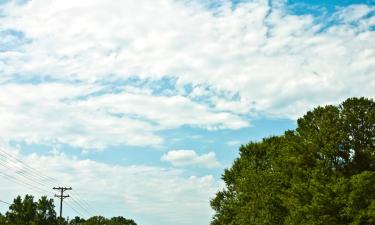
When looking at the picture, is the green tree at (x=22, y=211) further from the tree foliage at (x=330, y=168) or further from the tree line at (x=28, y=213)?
the tree foliage at (x=330, y=168)

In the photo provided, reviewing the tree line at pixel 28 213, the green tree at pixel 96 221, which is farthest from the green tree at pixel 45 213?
the green tree at pixel 96 221

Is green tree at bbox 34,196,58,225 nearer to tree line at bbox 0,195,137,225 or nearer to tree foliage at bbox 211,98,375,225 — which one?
tree line at bbox 0,195,137,225

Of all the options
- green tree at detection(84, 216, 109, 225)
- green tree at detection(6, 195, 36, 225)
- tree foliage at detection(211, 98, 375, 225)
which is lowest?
tree foliage at detection(211, 98, 375, 225)

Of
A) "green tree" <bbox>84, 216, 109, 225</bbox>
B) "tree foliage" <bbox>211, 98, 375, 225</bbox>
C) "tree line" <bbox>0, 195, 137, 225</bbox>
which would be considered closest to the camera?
"tree foliage" <bbox>211, 98, 375, 225</bbox>

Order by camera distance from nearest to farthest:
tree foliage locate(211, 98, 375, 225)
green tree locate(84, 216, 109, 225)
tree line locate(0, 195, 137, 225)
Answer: tree foliage locate(211, 98, 375, 225) → tree line locate(0, 195, 137, 225) → green tree locate(84, 216, 109, 225)

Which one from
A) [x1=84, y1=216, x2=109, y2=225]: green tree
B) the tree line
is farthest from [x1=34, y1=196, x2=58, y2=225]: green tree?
[x1=84, y1=216, x2=109, y2=225]: green tree

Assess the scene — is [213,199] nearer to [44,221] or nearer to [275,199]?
[275,199]

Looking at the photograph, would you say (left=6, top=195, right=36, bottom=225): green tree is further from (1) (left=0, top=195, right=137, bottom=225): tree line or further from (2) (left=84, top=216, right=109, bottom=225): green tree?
(2) (left=84, top=216, right=109, bottom=225): green tree

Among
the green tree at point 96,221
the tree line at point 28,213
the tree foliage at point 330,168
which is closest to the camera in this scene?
the tree foliage at point 330,168

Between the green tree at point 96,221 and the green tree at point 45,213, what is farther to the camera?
the green tree at point 96,221

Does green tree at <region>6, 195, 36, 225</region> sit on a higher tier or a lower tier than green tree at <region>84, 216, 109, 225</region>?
lower

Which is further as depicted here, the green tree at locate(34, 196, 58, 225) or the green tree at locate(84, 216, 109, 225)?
the green tree at locate(84, 216, 109, 225)

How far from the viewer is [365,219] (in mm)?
36844

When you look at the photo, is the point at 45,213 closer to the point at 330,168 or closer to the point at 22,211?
the point at 22,211
